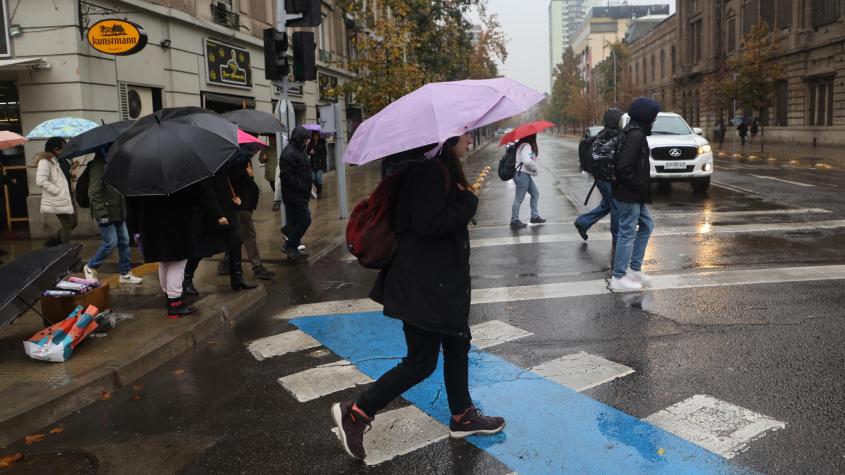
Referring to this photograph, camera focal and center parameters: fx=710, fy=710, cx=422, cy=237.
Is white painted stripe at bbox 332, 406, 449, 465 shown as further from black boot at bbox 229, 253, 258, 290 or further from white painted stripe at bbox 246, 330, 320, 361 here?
black boot at bbox 229, 253, 258, 290

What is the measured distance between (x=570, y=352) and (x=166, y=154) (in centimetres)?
368

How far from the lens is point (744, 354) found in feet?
17.0

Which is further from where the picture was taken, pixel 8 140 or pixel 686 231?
pixel 686 231

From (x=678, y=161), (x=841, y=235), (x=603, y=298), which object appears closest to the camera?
(x=603, y=298)

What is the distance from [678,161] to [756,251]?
739cm

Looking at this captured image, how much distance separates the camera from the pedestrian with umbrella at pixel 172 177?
5898 mm

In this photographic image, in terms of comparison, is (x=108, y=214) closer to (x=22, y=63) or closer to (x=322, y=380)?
(x=322, y=380)

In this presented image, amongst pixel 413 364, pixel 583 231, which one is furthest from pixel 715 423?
pixel 583 231

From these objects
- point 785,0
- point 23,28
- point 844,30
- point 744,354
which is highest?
point 785,0

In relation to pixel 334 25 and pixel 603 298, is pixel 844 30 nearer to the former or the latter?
pixel 334 25

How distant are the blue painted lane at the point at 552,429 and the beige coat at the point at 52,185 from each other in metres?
5.39

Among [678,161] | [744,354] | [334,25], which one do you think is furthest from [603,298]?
[334,25]

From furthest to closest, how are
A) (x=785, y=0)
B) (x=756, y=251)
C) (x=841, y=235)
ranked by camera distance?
1. (x=785, y=0)
2. (x=841, y=235)
3. (x=756, y=251)

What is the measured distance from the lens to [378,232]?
3.61 metres
